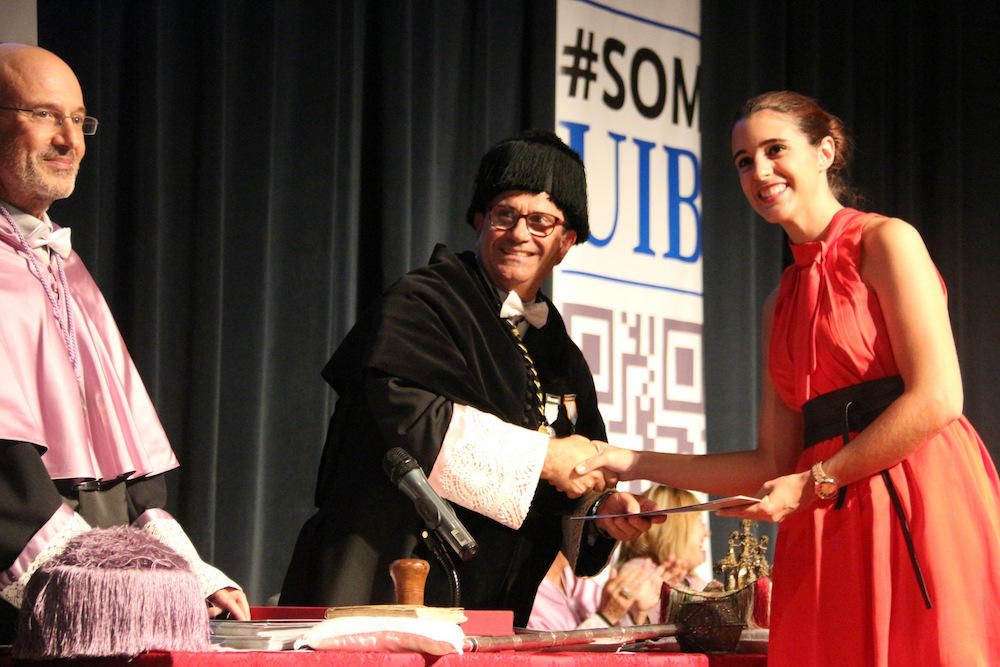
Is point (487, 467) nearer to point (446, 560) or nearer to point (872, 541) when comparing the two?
point (446, 560)

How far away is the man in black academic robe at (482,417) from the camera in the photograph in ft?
8.61

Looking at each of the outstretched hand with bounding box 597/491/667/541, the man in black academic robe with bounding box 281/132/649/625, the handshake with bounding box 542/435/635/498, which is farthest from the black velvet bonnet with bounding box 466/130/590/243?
the outstretched hand with bounding box 597/491/667/541

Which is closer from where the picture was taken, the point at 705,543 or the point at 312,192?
the point at 312,192

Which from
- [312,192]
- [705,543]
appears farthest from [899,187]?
[312,192]

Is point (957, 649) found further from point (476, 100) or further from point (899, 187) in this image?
point (899, 187)

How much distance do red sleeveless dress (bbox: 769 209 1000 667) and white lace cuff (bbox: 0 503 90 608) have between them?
1.19 meters

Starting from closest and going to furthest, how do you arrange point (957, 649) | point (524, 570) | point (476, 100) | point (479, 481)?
point (957, 649) → point (479, 481) → point (524, 570) → point (476, 100)

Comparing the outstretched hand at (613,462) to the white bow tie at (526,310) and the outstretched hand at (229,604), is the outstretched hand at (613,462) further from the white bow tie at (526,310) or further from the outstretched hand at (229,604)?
the outstretched hand at (229,604)

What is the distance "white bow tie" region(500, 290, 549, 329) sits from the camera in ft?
9.65

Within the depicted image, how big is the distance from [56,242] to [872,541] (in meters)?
1.51

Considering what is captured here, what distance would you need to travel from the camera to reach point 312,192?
4.05 m

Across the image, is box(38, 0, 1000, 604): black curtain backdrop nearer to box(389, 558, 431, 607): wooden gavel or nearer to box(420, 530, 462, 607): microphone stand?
box(420, 530, 462, 607): microphone stand

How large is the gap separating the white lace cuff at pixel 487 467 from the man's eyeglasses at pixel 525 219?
0.53m

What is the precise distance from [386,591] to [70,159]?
1.06 metres
